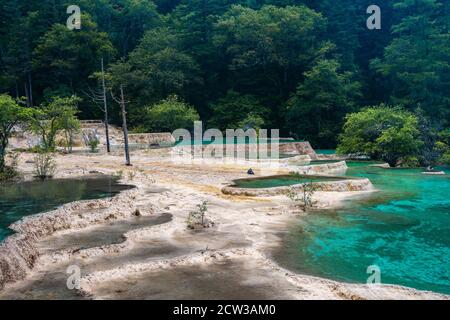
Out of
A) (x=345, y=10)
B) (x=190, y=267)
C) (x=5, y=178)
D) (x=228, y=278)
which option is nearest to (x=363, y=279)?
(x=228, y=278)

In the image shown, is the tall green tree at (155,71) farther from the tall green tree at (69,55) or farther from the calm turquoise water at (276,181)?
the calm turquoise water at (276,181)

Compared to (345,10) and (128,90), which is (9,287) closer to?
(128,90)

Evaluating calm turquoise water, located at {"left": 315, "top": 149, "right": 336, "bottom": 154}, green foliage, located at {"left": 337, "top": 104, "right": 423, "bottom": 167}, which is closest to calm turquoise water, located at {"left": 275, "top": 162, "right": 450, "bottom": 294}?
green foliage, located at {"left": 337, "top": 104, "right": 423, "bottom": 167}

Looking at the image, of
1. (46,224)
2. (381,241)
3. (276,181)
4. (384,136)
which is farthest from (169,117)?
(381,241)

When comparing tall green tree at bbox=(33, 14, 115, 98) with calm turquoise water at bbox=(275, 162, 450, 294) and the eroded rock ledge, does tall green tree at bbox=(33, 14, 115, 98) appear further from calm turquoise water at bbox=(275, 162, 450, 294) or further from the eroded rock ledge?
calm turquoise water at bbox=(275, 162, 450, 294)

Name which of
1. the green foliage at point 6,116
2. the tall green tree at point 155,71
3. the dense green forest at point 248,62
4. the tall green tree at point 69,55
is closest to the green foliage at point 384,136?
the dense green forest at point 248,62

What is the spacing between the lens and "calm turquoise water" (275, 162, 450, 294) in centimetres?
1034

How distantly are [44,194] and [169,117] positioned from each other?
26474 millimetres

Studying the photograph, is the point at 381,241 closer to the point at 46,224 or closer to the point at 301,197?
the point at 301,197

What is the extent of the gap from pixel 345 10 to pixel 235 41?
16.1 meters

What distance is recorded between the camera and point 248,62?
5231cm

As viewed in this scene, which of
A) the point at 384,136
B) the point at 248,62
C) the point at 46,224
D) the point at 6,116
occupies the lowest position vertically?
the point at 46,224

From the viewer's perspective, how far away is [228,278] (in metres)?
9.59

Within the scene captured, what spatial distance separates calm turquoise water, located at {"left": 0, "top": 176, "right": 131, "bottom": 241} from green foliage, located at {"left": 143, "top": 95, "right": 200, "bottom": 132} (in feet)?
68.9
